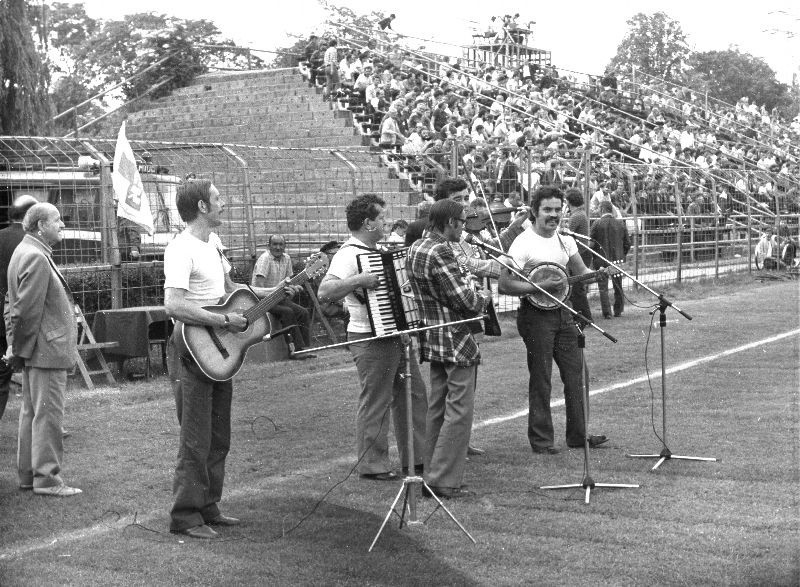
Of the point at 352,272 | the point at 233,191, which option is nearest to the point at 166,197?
the point at 233,191

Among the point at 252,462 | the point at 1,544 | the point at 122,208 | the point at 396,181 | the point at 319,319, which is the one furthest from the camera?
the point at 396,181

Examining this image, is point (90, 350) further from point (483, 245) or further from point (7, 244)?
point (483, 245)

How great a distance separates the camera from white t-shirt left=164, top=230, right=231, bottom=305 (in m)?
6.65

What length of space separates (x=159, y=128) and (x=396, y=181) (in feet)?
45.8

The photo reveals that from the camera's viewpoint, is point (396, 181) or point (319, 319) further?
point (396, 181)

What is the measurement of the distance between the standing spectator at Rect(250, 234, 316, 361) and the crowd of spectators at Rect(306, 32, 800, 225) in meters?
3.21

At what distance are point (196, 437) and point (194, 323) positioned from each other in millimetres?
656

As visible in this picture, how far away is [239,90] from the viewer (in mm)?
29734

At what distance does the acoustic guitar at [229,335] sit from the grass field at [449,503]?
0.99 m

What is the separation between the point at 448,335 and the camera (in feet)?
25.5

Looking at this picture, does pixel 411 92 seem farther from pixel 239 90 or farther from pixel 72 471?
pixel 72 471

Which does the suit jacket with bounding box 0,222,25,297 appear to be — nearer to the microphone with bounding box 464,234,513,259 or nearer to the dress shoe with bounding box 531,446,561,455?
the microphone with bounding box 464,234,513,259

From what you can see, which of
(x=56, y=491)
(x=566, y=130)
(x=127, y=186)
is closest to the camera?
(x=56, y=491)

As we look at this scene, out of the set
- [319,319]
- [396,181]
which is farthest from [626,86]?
[319,319]
